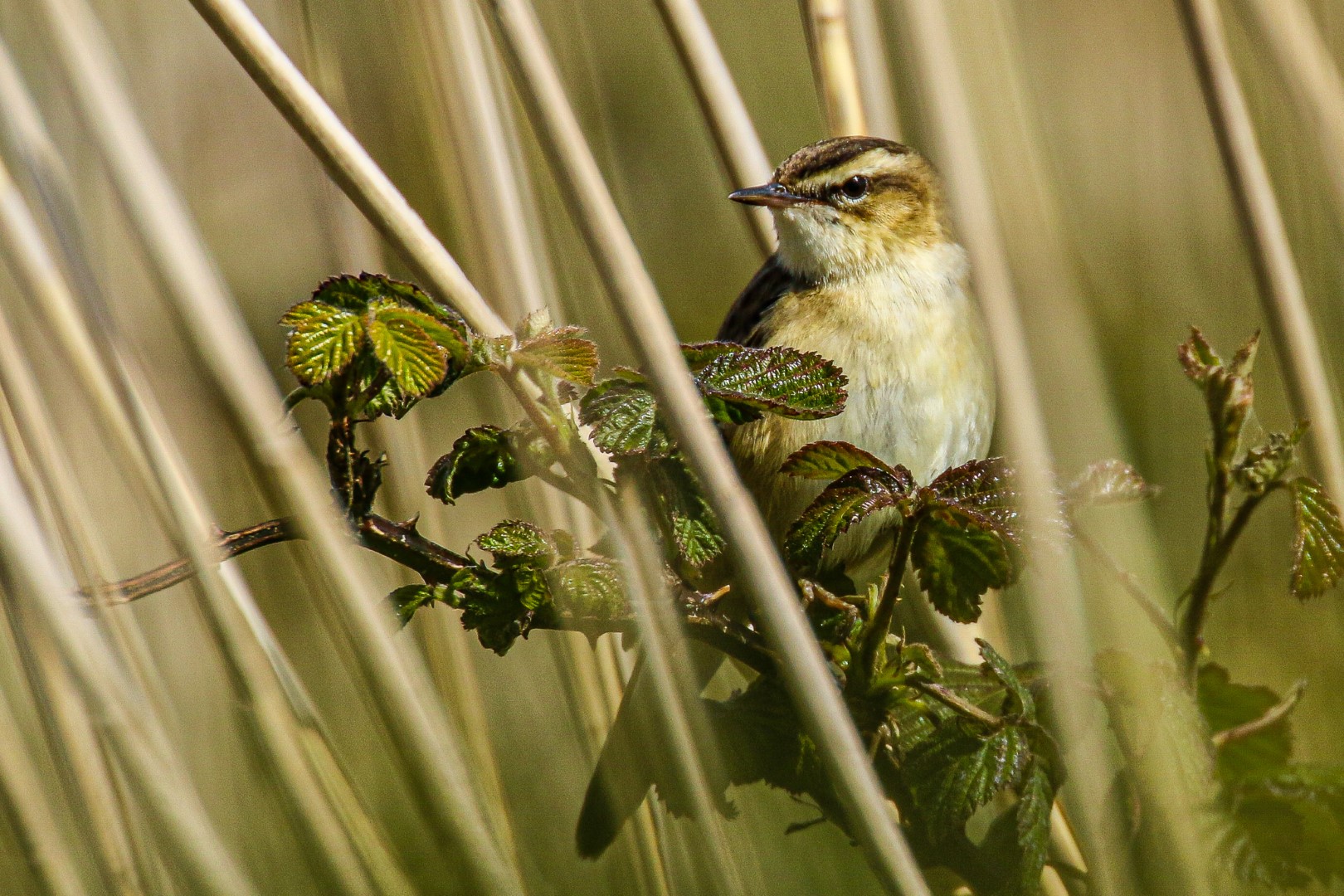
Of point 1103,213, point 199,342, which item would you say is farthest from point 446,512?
point 1103,213

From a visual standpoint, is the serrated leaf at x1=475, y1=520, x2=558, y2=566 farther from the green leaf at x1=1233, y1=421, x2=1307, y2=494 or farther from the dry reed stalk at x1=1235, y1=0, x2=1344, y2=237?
the dry reed stalk at x1=1235, y1=0, x2=1344, y2=237

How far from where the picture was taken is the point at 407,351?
3.10 feet

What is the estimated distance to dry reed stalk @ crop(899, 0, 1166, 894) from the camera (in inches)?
40.7

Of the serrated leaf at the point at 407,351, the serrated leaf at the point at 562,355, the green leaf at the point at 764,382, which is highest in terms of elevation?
the serrated leaf at the point at 407,351

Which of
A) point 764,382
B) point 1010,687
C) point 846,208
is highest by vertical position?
point 846,208

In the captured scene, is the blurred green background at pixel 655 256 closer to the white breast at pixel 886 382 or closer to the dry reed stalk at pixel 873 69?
the dry reed stalk at pixel 873 69

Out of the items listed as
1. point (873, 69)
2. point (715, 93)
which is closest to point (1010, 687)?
point (715, 93)

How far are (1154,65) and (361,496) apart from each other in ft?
7.08

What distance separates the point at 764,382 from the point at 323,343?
0.40m

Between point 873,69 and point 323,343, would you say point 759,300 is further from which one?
point 323,343

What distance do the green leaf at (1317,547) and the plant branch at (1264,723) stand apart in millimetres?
119

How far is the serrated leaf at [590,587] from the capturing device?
1074mm

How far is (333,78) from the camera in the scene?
1.70m

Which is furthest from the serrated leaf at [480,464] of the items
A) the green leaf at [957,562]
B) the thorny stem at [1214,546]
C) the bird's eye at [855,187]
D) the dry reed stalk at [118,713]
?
the bird's eye at [855,187]
